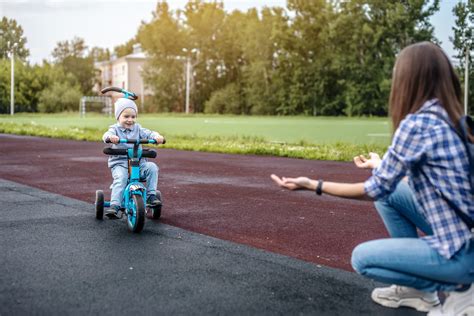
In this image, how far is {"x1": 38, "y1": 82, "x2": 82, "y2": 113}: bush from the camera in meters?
70.1

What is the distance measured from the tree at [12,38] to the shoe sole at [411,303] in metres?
79.1

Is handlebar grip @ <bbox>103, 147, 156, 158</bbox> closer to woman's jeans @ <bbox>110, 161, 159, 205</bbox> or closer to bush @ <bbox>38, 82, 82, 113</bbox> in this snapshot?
woman's jeans @ <bbox>110, 161, 159, 205</bbox>

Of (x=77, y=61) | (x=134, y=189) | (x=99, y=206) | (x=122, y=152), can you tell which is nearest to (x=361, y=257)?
(x=134, y=189)

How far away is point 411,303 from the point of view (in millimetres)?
3570

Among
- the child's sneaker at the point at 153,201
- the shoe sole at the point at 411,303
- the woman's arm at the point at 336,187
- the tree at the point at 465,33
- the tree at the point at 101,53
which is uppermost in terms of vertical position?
the tree at the point at 101,53

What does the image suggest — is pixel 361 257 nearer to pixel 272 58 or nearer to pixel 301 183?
pixel 301 183

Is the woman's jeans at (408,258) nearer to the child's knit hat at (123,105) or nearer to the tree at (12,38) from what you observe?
the child's knit hat at (123,105)

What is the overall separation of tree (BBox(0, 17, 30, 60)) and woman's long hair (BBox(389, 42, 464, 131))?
260ft

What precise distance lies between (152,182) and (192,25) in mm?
70518

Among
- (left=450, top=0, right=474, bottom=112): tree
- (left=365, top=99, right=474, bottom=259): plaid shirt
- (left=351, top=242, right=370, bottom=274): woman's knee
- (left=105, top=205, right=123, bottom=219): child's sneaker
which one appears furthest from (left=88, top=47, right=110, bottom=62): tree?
(left=365, top=99, right=474, bottom=259): plaid shirt

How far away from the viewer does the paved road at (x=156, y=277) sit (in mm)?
3547

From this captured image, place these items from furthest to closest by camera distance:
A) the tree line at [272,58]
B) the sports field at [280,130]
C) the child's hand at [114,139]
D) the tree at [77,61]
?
the tree at [77,61]
the tree line at [272,58]
the sports field at [280,130]
the child's hand at [114,139]

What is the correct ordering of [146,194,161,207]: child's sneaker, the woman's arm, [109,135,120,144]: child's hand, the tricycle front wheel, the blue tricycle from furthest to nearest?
the tricycle front wheel, [146,194,161,207]: child's sneaker, [109,135,120,144]: child's hand, the blue tricycle, the woman's arm

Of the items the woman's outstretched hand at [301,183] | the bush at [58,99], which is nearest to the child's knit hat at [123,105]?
the woman's outstretched hand at [301,183]
